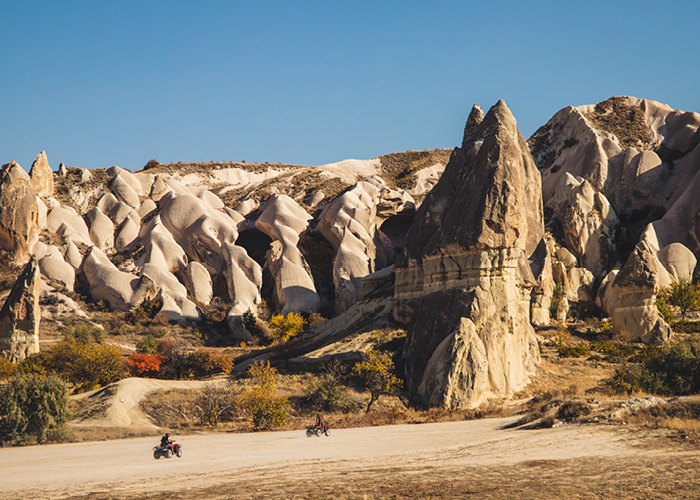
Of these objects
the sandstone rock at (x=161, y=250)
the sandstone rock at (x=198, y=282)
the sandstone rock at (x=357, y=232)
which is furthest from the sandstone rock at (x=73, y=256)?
the sandstone rock at (x=357, y=232)

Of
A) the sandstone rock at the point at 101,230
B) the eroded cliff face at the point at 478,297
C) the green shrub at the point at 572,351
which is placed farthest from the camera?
the sandstone rock at the point at 101,230

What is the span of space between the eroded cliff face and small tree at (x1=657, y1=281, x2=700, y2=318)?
1653 cm

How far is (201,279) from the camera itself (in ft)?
186

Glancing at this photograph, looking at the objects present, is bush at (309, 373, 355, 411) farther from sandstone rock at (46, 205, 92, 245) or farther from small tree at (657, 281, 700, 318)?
sandstone rock at (46, 205, 92, 245)

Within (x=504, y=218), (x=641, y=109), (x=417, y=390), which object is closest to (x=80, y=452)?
(x=417, y=390)

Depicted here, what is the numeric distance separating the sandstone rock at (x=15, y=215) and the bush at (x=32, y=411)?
33.7 meters

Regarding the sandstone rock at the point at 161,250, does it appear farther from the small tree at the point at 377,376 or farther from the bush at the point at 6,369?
the small tree at the point at 377,376

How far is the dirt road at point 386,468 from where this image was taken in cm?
1095

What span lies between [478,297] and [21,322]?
28.6 m

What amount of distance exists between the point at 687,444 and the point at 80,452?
1625 cm

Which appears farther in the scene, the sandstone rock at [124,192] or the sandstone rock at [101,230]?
the sandstone rock at [124,192]

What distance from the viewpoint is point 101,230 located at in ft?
198

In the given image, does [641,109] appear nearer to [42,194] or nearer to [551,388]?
[551,388]

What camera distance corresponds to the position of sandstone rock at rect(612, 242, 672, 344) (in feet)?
114
